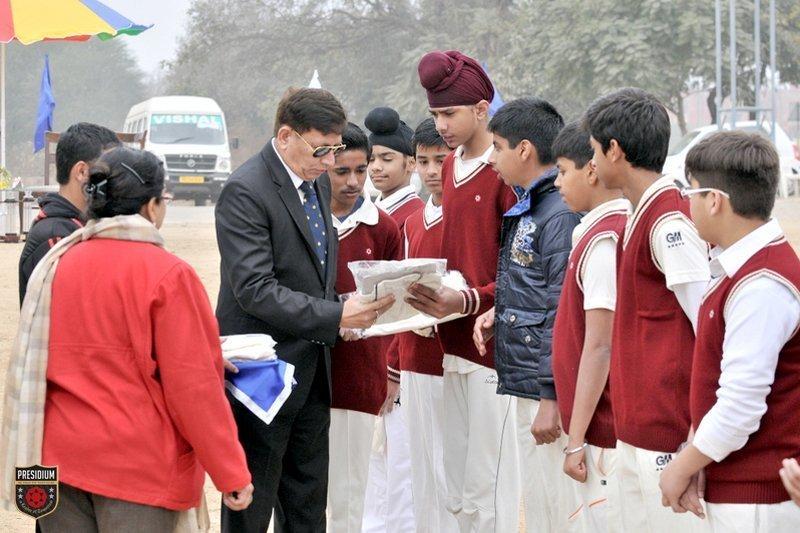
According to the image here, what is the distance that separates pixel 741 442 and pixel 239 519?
206 centimetres

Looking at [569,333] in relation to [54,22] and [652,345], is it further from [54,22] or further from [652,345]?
[54,22]

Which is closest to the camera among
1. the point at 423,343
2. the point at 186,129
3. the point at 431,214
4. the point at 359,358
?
the point at 359,358

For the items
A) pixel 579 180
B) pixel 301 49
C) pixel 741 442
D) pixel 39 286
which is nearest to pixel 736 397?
pixel 741 442

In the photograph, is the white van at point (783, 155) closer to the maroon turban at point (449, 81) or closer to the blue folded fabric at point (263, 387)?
the maroon turban at point (449, 81)

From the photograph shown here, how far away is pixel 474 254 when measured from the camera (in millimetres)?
5133

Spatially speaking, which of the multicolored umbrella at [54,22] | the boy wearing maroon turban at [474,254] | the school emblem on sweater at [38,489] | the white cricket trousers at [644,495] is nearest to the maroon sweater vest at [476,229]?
the boy wearing maroon turban at [474,254]

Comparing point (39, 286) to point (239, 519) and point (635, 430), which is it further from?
point (635, 430)

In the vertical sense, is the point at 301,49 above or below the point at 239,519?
below

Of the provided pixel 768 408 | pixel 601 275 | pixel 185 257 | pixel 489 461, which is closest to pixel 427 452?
pixel 489 461

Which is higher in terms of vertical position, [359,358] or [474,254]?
[474,254]

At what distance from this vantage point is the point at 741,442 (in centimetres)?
316

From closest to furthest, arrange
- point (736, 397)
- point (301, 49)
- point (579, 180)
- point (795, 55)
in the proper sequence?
point (736, 397)
point (579, 180)
point (795, 55)
point (301, 49)

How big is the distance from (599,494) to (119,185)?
73.0 inches

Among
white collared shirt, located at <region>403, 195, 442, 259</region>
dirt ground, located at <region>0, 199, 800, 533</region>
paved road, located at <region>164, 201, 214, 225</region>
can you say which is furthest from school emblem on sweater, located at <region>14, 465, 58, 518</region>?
paved road, located at <region>164, 201, 214, 225</region>
